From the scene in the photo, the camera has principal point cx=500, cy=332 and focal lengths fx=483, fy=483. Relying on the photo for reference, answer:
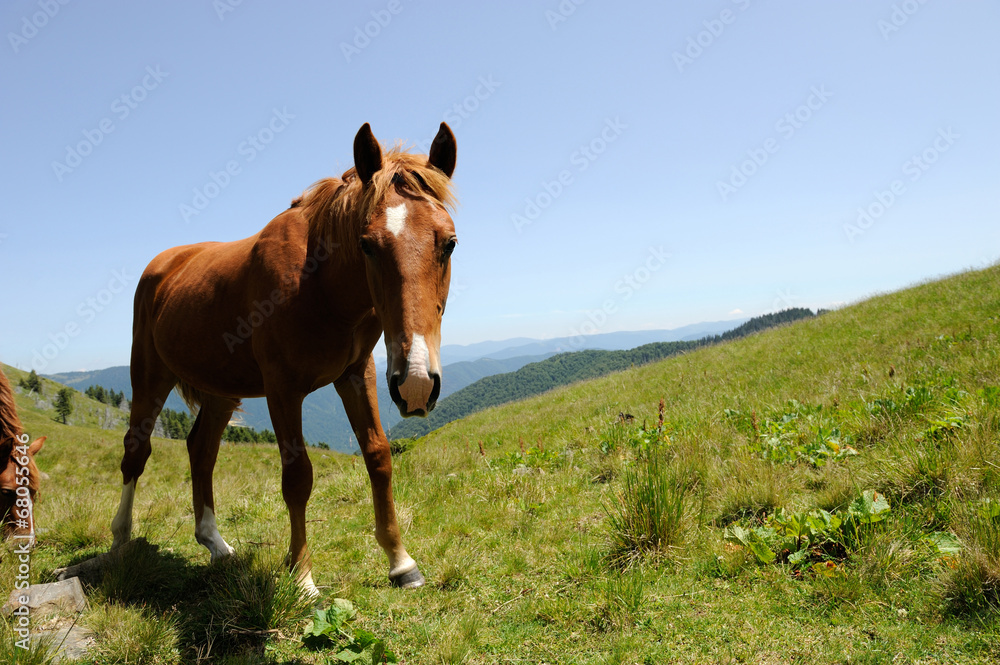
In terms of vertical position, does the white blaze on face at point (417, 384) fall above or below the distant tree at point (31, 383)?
below

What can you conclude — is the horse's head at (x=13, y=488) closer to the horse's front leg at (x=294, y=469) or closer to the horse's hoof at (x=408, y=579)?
the horse's front leg at (x=294, y=469)

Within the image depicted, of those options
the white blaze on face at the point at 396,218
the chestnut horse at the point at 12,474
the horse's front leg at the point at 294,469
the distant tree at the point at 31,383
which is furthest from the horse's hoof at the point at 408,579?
the distant tree at the point at 31,383

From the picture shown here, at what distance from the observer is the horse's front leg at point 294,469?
3410 mm

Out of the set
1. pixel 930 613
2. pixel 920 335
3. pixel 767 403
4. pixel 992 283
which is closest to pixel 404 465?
pixel 767 403

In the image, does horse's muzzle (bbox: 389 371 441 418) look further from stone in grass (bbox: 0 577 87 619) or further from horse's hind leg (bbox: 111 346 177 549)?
horse's hind leg (bbox: 111 346 177 549)

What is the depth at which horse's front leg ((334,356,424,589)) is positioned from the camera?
12.2 ft

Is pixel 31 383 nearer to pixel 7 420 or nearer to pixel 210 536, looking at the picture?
pixel 7 420

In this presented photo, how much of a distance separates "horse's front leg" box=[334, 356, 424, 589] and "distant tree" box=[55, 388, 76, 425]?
299 ft

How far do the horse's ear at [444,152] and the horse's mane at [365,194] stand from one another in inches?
2.8

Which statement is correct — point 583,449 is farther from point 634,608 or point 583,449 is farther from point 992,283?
point 992,283

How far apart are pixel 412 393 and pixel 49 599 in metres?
3.12

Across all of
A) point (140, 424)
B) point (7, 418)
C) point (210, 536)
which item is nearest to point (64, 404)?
point (7, 418)

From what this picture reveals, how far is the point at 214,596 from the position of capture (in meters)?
3.42

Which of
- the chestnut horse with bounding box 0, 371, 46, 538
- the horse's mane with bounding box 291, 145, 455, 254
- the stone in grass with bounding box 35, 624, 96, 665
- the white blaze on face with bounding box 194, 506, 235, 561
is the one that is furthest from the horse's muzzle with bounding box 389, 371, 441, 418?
the chestnut horse with bounding box 0, 371, 46, 538
